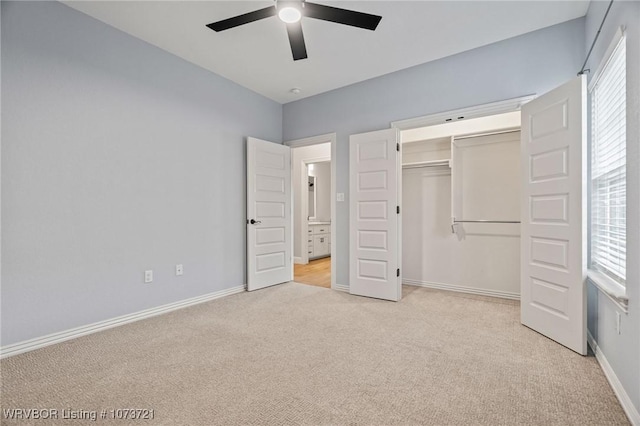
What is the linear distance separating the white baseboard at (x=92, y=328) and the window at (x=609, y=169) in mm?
3686

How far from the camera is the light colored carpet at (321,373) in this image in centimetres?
158

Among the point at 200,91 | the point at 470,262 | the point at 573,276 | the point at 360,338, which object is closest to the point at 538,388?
the point at 573,276

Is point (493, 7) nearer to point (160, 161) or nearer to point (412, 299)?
point (412, 299)

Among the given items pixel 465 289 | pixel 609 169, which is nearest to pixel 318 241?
pixel 465 289

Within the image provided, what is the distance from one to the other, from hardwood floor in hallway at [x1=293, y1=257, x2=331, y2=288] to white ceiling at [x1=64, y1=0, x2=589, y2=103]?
286 cm

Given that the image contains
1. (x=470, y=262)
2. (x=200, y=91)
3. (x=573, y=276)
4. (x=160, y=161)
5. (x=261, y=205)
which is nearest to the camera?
(x=573, y=276)

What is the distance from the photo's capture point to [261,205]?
4.19 metres

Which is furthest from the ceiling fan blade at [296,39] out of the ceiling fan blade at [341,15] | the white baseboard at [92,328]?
the white baseboard at [92,328]

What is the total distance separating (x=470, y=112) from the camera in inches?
128

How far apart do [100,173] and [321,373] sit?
8.23 ft

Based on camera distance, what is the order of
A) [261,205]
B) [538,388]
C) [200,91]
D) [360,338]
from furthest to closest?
[261,205], [200,91], [360,338], [538,388]

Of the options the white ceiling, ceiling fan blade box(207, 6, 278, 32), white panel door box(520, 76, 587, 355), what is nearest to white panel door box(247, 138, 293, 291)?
the white ceiling

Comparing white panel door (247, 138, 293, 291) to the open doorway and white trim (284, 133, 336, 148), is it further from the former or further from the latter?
the open doorway

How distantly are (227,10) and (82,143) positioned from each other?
5.49 ft
